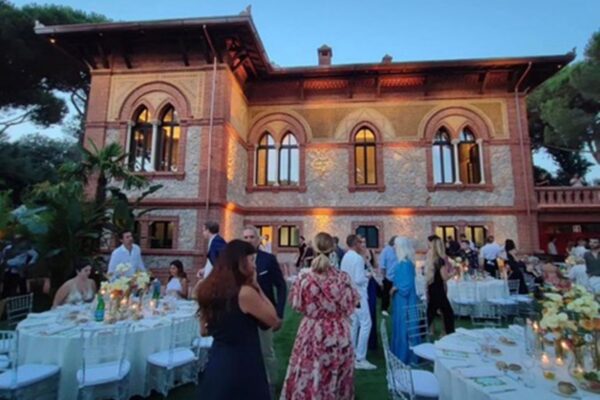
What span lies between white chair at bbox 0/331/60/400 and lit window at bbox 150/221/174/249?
8175 millimetres

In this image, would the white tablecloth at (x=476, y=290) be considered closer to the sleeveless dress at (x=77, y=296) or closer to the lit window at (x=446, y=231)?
the lit window at (x=446, y=231)

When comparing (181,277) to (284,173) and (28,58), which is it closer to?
(284,173)

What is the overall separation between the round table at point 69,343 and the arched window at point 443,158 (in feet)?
39.2

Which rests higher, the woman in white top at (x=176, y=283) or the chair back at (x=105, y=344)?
the woman in white top at (x=176, y=283)

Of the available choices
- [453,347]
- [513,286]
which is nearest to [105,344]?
[453,347]

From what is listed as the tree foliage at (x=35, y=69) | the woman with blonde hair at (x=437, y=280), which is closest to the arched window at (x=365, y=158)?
the woman with blonde hair at (x=437, y=280)

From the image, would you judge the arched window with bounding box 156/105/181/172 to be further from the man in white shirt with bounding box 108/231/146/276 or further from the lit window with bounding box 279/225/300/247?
the man in white shirt with bounding box 108/231/146/276

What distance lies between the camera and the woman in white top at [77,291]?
212 inches

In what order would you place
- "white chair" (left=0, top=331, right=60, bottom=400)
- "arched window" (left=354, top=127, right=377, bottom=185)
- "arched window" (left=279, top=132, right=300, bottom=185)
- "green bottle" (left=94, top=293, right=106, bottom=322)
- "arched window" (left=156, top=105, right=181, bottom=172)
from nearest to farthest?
"white chair" (left=0, top=331, right=60, bottom=400) < "green bottle" (left=94, top=293, right=106, bottom=322) < "arched window" (left=156, top=105, right=181, bottom=172) < "arched window" (left=354, top=127, right=377, bottom=185) < "arched window" (left=279, top=132, right=300, bottom=185)

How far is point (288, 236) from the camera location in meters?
14.0

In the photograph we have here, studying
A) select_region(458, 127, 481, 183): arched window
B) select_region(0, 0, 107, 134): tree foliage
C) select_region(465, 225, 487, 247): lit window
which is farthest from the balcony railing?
select_region(0, 0, 107, 134): tree foliage

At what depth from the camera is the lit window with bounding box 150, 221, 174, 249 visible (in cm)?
1201

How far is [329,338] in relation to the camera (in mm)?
3264

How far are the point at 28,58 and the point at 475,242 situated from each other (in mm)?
22789
